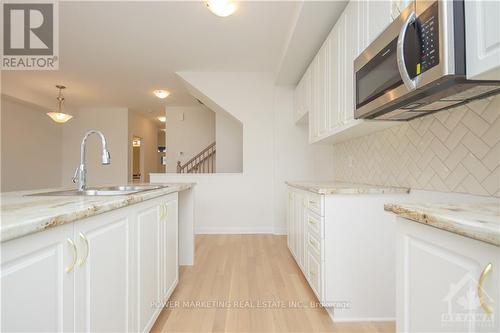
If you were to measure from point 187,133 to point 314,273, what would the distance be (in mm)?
5754

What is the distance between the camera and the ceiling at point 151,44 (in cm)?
273

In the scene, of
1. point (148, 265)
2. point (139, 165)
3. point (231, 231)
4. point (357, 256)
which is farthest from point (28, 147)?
point (357, 256)

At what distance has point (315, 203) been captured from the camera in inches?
79.9

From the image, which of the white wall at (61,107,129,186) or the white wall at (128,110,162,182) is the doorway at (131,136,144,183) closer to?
the white wall at (128,110,162,182)

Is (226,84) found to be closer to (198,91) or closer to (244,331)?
(198,91)

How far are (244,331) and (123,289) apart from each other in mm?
863

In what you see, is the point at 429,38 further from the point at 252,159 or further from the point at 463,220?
the point at 252,159

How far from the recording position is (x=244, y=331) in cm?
171

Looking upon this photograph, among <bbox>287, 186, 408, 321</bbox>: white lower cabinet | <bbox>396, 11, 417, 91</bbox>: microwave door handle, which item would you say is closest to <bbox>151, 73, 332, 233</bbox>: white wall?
<bbox>287, 186, 408, 321</bbox>: white lower cabinet

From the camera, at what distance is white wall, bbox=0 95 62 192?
17.6 feet

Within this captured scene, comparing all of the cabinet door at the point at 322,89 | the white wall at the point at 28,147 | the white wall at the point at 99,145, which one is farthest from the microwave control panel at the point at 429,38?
the white wall at the point at 99,145

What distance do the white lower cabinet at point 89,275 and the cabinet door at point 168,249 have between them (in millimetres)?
44

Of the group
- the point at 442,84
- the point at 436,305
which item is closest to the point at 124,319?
the point at 436,305

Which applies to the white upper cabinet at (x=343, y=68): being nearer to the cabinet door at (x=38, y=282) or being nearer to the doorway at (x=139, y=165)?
the cabinet door at (x=38, y=282)
